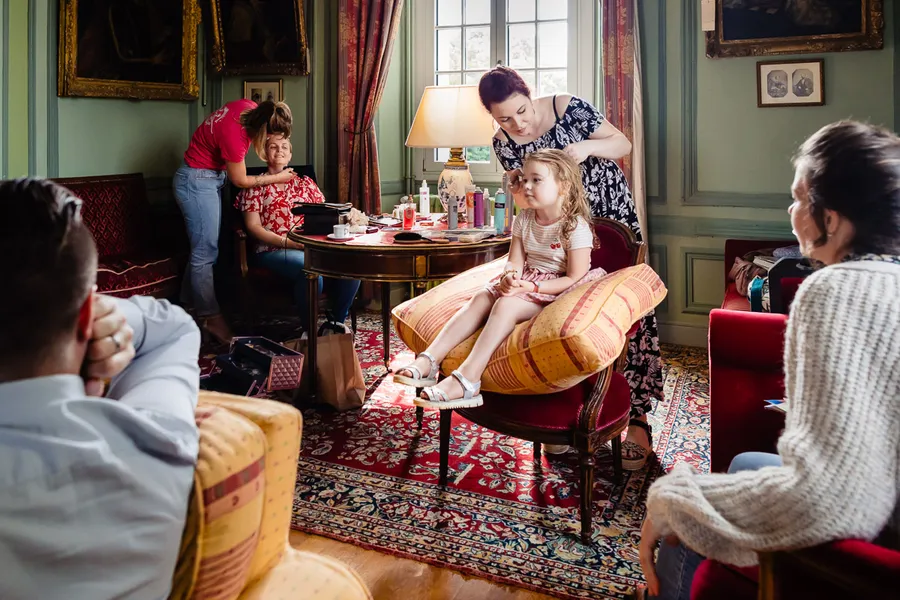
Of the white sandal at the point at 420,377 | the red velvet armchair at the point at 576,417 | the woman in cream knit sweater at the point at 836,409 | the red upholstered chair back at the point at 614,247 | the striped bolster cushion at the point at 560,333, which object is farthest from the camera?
the red upholstered chair back at the point at 614,247

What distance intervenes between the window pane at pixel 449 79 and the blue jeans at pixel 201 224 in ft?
6.12

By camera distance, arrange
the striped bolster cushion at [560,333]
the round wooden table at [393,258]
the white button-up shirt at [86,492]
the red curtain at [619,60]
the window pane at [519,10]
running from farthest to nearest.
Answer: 1. the window pane at [519,10]
2. the red curtain at [619,60]
3. the round wooden table at [393,258]
4. the striped bolster cushion at [560,333]
5. the white button-up shirt at [86,492]

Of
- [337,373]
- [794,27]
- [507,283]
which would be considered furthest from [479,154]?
[507,283]

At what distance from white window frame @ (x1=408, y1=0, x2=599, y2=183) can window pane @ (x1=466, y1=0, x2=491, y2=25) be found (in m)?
0.06

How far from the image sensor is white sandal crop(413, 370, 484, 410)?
2.48 m

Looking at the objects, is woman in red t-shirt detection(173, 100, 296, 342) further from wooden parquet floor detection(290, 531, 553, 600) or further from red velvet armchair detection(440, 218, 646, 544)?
wooden parquet floor detection(290, 531, 553, 600)

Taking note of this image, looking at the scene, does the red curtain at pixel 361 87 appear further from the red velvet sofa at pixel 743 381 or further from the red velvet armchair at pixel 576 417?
the red velvet sofa at pixel 743 381

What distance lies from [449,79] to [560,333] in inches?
157

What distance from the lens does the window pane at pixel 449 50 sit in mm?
5773

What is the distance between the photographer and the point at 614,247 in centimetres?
296

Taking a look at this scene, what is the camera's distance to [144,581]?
85 cm

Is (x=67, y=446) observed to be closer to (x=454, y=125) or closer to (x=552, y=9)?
(x=454, y=125)

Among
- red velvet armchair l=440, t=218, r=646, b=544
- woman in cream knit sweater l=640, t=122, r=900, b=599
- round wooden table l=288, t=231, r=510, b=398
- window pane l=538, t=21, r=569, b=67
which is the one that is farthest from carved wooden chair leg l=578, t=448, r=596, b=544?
window pane l=538, t=21, r=569, b=67

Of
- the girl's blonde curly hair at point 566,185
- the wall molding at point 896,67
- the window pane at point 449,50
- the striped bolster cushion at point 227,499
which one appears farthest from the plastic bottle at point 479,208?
the striped bolster cushion at point 227,499
